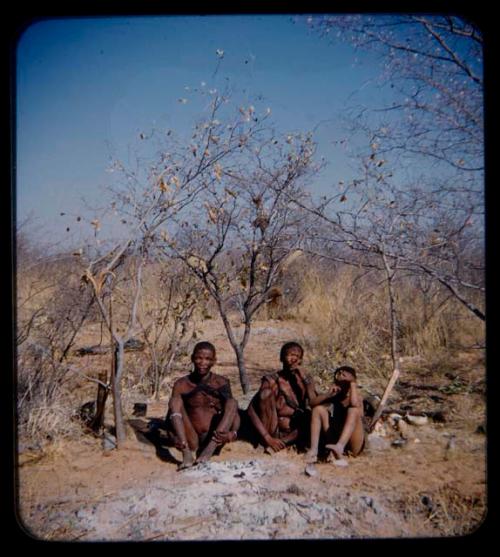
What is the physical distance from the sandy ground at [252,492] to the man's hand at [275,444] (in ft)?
0.21

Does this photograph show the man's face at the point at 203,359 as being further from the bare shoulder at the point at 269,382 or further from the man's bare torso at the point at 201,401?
the bare shoulder at the point at 269,382

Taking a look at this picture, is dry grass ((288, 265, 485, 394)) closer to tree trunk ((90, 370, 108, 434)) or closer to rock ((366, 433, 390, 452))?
rock ((366, 433, 390, 452))

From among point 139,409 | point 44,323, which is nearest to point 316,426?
point 139,409

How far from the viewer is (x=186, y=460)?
458 cm

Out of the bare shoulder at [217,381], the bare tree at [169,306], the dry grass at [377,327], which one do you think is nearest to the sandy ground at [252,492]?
the bare shoulder at [217,381]

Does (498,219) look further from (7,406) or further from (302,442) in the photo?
(7,406)

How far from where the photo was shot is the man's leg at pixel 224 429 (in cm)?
471

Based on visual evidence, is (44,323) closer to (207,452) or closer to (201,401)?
(201,401)

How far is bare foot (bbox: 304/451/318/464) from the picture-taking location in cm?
461

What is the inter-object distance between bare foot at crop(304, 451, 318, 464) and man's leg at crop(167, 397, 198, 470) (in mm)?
958

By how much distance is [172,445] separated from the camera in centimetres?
513

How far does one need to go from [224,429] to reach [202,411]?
31 cm

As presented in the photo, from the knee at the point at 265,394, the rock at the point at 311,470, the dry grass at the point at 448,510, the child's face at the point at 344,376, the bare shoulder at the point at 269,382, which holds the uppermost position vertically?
the child's face at the point at 344,376

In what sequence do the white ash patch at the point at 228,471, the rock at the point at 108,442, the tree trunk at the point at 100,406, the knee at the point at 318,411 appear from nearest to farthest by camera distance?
the white ash patch at the point at 228,471
the knee at the point at 318,411
the rock at the point at 108,442
the tree trunk at the point at 100,406
